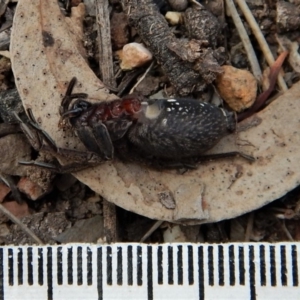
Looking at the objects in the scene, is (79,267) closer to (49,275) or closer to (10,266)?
(49,275)

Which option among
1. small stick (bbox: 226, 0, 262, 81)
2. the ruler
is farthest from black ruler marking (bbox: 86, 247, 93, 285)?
small stick (bbox: 226, 0, 262, 81)

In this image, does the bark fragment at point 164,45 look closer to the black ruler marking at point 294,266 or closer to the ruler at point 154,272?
the ruler at point 154,272

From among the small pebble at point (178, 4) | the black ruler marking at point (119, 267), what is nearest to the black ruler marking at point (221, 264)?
the black ruler marking at point (119, 267)

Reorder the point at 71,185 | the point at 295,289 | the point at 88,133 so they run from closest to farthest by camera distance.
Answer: the point at 295,289
the point at 88,133
the point at 71,185

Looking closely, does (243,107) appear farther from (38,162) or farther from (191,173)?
(38,162)

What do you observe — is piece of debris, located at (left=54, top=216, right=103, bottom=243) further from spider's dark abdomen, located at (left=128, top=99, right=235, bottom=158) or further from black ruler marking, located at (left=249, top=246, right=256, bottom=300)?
black ruler marking, located at (left=249, top=246, right=256, bottom=300)

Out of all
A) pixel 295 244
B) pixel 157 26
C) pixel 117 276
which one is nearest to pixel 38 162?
pixel 117 276

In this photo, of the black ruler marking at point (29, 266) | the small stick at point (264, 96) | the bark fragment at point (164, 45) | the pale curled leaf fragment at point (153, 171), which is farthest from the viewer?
the small stick at point (264, 96)
